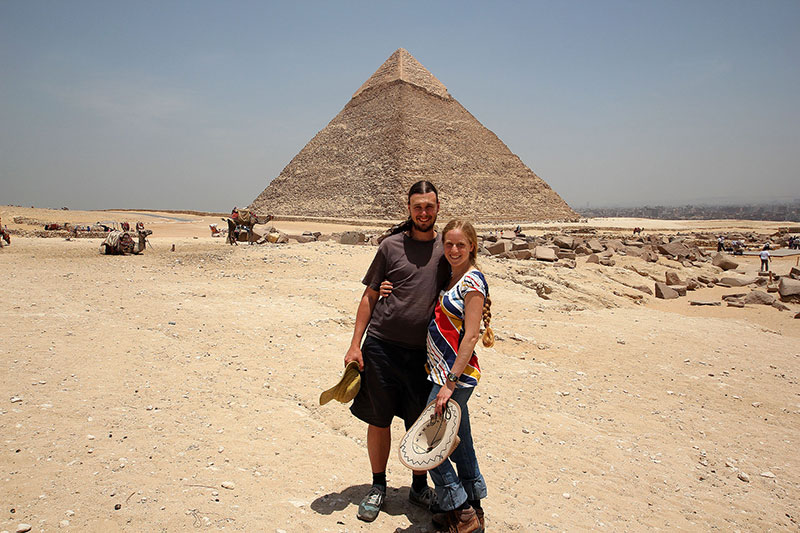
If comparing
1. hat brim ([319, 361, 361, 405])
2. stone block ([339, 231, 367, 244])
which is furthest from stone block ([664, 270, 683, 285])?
hat brim ([319, 361, 361, 405])

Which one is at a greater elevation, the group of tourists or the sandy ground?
the group of tourists

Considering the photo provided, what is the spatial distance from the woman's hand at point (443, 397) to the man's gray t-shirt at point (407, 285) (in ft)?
0.97

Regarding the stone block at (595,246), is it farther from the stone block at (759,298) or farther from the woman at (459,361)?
the woman at (459,361)

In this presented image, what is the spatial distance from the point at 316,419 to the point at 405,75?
78775mm

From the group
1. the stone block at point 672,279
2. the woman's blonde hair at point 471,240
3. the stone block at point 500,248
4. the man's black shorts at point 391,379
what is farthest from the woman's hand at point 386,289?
the stone block at point 672,279

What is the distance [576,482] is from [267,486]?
5.79 ft

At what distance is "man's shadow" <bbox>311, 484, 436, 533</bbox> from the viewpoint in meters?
2.32

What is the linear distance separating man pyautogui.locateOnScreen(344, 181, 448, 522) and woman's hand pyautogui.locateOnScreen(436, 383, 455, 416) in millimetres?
286

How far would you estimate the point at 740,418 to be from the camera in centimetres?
413

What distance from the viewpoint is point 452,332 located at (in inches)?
86.9

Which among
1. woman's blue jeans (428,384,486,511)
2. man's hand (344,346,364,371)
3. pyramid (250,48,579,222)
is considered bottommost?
woman's blue jeans (428,384,486,511)

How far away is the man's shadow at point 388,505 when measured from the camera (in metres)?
2.32

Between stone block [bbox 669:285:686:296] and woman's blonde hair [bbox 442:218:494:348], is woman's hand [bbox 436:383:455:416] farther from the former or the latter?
stone block [bbox 669:285:686:296]

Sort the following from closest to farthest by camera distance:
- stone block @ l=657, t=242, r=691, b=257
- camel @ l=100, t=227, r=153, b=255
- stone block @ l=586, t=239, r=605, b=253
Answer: camel @ l=100, t=227, r=153, b=255 < stone block @ l=586, t=239, r=605, b=253 < stone block @ l=657, t=242, r=691, b=257
